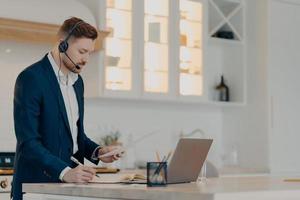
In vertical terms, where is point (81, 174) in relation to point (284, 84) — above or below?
below

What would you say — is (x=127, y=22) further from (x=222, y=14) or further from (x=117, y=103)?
(x=222, y=14)

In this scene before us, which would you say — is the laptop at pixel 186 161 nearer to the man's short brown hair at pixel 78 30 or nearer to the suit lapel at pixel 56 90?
the suit lapel at pixel 56 90

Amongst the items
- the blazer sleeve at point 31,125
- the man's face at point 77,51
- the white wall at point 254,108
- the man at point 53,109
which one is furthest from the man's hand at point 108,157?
the white wall at point 254,108

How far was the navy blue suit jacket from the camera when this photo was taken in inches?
108

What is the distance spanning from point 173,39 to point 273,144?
1.27 meters

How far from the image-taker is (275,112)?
5.77 meters

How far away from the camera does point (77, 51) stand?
2.87 metres

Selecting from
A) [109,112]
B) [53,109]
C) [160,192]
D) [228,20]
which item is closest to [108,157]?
[53,109]

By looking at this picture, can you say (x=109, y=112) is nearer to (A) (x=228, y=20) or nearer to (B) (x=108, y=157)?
(A) (x=228, y=20)

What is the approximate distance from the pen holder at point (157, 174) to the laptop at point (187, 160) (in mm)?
107

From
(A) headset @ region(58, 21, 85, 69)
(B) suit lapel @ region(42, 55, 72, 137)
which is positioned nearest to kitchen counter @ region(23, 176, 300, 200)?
(B) suit lapel @ region(42, 55, 72, 137)

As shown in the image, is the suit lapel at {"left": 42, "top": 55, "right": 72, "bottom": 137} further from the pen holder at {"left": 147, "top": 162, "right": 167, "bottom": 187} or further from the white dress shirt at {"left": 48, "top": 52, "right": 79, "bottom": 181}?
the pen holder at {"left": 147, "top": 162, "right": 167, "bottom": 187}

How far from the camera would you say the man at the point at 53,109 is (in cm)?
275

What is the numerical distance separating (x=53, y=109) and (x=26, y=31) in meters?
1.66
